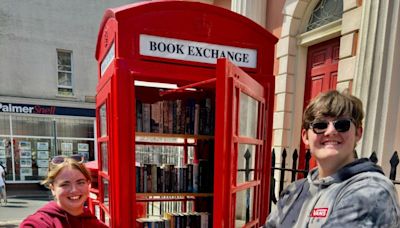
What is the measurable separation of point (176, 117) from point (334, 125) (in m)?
1.46

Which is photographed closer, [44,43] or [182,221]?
[182,221]

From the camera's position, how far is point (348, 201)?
1035 millimetres

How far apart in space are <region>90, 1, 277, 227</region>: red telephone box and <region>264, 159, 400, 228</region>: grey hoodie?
0.48 metres

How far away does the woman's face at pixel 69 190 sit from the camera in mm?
1714

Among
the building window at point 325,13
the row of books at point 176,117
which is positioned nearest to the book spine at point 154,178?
the row of books at point 176,117

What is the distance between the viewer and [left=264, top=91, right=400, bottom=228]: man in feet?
3.26

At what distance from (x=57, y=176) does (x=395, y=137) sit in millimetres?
3351

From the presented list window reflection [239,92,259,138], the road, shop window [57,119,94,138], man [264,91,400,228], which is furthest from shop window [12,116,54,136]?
man [264,91,400,228]

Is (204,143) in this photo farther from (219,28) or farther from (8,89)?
(8,89)

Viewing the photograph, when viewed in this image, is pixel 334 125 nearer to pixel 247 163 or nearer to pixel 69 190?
pixel 247 163

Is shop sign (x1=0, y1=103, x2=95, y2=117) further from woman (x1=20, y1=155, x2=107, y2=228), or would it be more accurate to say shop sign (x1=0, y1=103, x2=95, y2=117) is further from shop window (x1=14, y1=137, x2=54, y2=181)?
woman (x1=20, y1=155, x2=107, y2=228)

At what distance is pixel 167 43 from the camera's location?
1888 mm

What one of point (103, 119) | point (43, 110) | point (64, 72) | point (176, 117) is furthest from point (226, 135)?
point (64, 72)

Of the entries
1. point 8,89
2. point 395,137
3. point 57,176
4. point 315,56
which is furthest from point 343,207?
point 8,89
